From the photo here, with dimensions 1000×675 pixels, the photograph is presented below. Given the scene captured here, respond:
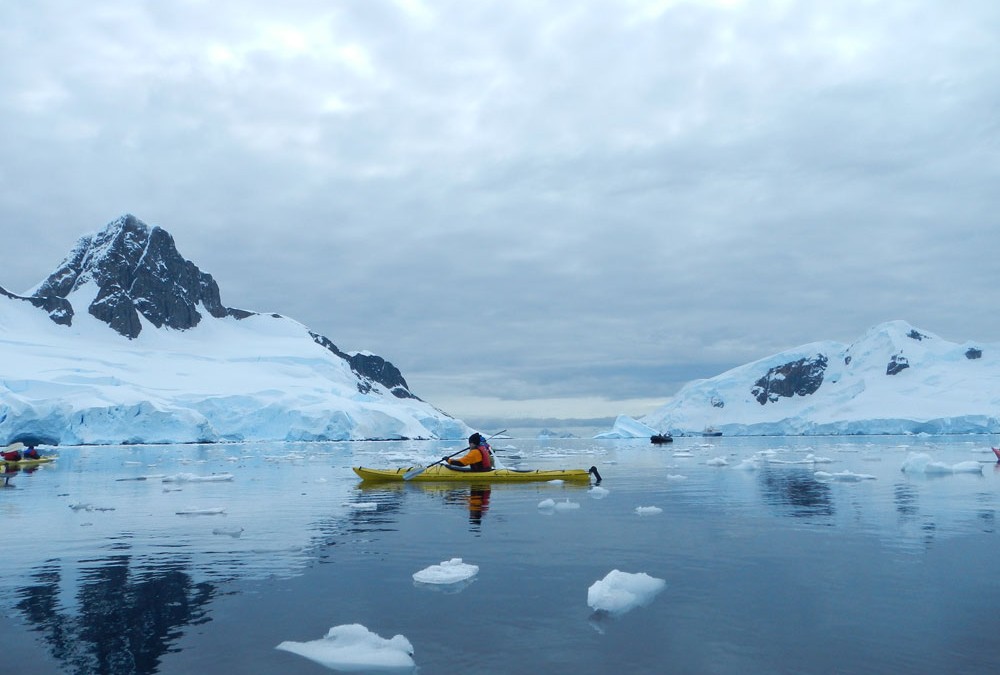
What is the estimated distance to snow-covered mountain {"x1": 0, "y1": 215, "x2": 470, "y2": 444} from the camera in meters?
72.6

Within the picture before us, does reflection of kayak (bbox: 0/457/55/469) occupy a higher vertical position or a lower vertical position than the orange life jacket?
higher

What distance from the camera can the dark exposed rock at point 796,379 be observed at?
187375mm

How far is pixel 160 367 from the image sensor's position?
355 ft

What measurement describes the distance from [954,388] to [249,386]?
126404 mm

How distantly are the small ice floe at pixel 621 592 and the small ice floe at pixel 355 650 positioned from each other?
2.34m

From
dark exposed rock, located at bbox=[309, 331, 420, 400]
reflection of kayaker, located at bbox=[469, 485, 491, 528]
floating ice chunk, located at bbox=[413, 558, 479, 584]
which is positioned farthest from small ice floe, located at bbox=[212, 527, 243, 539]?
dark exposed rock, located at bbox=[309, 331, 420, 400]

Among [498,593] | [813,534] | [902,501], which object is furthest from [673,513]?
[498,593]

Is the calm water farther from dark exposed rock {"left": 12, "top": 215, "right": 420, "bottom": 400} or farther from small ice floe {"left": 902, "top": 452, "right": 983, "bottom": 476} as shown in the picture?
dark exposed rock {"left": 12, "top": 215, "right": 420, "bottom": 400}

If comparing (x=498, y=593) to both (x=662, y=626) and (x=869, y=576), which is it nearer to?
(x=662, y=626)

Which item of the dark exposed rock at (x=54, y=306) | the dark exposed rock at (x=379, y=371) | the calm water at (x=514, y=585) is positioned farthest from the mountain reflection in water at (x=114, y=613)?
the dark exposed rock at (x=379, y=371)

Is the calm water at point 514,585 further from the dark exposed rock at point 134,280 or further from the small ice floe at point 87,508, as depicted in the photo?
the dark exposed rock at point 134,280

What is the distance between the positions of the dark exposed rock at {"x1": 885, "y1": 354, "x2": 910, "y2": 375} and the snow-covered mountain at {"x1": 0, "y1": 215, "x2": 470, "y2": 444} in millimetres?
91029

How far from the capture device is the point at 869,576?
9680 millimetres

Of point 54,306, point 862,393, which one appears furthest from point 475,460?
point 862,393
